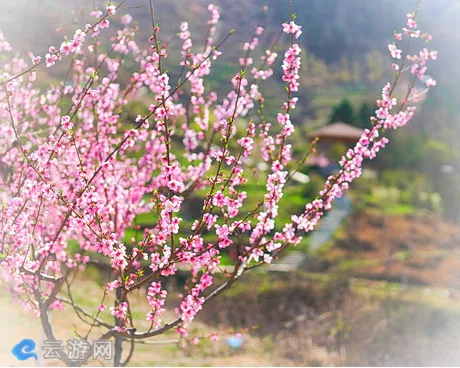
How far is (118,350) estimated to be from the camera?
113 inches

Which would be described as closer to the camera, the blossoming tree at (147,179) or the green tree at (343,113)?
the blossoming tree at (147,179)

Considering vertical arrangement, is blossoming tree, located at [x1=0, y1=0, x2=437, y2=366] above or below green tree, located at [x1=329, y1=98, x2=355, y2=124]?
below

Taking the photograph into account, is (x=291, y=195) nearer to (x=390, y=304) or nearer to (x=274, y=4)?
(x=390, y=304)

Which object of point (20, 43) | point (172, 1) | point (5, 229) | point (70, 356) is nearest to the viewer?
point (5, 229)

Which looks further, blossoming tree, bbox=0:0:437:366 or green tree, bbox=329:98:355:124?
A: green tree, bbox=329:98:355:124

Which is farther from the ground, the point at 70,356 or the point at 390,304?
the point at 390,304

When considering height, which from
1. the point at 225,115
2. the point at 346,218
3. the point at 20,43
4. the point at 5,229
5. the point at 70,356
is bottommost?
the point at 70,356

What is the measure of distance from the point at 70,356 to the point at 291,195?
7.44 m

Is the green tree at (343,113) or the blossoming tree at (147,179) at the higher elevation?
the green tree at (343,113)

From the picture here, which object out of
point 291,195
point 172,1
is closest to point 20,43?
point 172,1

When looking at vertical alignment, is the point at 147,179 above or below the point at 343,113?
below

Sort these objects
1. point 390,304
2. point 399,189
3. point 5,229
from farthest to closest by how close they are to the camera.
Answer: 1. point 399,189
2. point 390,304
3. point 5,229

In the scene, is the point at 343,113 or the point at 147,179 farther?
the point at 343,113

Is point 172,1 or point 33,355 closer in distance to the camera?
point 33,355
